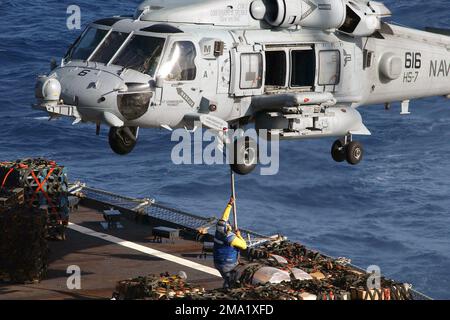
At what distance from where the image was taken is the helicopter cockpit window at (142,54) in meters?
29.7

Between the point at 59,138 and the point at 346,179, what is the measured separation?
18095 millimetres

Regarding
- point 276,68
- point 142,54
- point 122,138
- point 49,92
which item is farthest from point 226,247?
point 49,92

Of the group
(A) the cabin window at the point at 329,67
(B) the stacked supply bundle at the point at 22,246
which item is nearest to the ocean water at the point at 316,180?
(B) the stacked supply bundle at the point at 22,246

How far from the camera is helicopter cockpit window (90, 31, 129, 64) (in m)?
29.9

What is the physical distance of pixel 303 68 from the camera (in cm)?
3256

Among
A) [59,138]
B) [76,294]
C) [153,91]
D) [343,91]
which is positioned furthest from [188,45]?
[59,138]

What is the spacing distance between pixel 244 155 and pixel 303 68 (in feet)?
9.96

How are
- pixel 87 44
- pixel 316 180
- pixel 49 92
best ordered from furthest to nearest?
pixel 316 180
pixel 87 44
pixel 49 92

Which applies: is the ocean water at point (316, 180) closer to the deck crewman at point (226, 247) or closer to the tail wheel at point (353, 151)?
the tail wheel at point (353, 151)

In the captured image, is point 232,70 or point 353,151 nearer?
point 232,70

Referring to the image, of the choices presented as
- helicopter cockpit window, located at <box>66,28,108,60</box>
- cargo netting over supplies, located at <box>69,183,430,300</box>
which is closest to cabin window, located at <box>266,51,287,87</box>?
helicopter cockpit window, located at <box>66,28,108,60</box>

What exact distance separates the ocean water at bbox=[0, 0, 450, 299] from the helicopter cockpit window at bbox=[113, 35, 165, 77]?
3814 cm

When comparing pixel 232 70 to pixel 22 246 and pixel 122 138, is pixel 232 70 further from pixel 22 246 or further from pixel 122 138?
pixel 22 246

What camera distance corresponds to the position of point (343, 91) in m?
33.3
